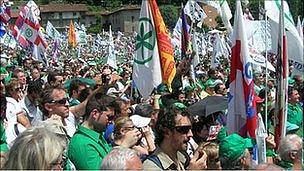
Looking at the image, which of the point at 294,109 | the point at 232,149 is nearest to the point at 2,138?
the point at 232,149

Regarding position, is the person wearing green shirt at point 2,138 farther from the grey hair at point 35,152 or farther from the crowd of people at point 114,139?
the grey hair at point 35,152

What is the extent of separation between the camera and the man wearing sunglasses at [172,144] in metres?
4.82

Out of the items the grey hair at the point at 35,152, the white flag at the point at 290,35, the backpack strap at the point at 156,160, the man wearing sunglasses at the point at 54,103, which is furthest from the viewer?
the white flag at the point at 290,35

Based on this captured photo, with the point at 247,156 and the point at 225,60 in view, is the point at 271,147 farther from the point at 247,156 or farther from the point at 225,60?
the point at 225,60

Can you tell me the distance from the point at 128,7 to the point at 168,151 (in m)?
115

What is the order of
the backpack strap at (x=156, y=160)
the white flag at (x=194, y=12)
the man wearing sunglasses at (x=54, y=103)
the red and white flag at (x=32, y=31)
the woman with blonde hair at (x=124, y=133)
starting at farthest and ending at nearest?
the red and white flag at (x=32, y=31), the white flag at (x=194, y=12), the man wearing sunglasses at (x=54, y=103), the woman with blonde hair at (x=124, y=133), the backpack strap at (x=156, y=160)

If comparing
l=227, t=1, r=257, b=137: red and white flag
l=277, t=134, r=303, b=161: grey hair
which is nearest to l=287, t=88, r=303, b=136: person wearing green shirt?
l=227, t=1, r=257, b=137: red and white flag

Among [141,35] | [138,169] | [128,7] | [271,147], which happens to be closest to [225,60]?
[141,35]

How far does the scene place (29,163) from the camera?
3.73 meters

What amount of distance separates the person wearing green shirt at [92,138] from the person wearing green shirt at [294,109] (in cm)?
294

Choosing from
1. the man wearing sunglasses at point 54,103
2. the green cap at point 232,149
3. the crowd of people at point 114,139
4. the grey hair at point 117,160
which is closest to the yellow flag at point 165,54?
the crowd of people at point 114,139

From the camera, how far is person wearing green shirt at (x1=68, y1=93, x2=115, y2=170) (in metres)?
5.13

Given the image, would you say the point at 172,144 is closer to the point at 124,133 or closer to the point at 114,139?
the point at 124,133

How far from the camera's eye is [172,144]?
4.93 meters
